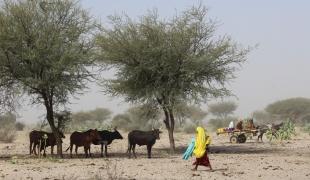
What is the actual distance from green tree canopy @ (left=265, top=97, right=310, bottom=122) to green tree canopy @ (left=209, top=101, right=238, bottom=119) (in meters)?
11.8

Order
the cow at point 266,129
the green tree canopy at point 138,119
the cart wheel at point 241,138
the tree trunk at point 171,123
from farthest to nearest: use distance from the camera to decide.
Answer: the cart wheel at point 241,138, the cow at point 266,129, the green tree canopy at point 138,119, the tree trunk at point 171,123

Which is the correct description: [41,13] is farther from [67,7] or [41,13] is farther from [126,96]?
A: [126,96]

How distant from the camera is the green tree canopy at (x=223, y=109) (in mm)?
87875

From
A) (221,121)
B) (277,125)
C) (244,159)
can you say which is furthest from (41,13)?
(221,121)

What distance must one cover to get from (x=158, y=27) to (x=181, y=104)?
375cm

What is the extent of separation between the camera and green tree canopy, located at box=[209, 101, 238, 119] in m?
87.9

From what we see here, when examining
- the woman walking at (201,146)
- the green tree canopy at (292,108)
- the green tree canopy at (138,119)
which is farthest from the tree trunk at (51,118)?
the green tree canopy at (292,108)

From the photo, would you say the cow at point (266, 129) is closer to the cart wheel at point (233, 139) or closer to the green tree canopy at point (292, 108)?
the cart wheel at point (233, 139)

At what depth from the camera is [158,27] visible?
26672 mm

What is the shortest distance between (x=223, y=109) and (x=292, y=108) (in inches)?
620

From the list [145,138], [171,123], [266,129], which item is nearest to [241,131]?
[266,129]

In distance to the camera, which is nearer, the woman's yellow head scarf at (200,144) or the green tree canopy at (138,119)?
the woman's yellow head scarf at (200,144)

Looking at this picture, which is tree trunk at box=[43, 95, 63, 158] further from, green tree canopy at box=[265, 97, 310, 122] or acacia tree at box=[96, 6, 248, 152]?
green tree canopy at box=[265, 97, 310, 122]

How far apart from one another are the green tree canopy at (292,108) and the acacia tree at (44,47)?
53.2 meters
